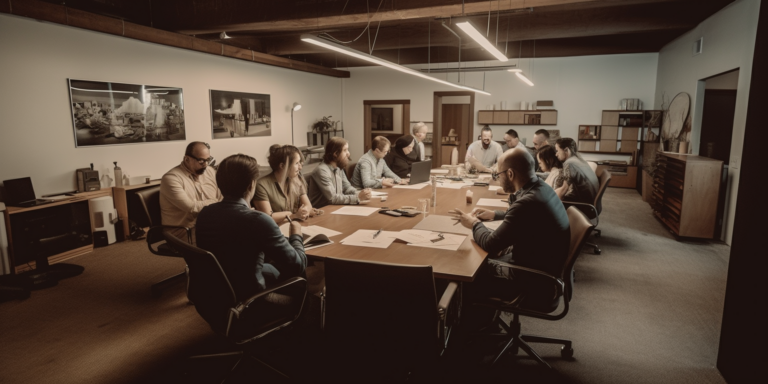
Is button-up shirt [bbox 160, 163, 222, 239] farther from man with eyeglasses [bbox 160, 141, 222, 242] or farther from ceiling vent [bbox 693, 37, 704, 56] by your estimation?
ceiling vent [bbox 693, 37, 704, 56]

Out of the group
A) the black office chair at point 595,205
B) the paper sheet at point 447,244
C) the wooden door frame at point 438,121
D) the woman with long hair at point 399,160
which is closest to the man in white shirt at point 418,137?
the woman with long hair at point 399,160

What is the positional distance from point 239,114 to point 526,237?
6640 millimetres

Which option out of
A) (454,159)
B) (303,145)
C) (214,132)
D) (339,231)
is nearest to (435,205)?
(339,231)

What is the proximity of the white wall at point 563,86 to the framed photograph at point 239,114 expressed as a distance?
3.60m

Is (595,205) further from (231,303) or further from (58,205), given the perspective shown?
(58,205)

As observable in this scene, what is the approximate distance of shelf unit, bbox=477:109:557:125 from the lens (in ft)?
31.7

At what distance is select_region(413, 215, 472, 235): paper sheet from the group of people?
10 centimetres

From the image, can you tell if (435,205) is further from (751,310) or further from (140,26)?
(140,26)

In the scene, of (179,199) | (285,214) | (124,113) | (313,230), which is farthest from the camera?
(124,113)

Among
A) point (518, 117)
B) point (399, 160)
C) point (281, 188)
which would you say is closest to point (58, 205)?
point (281, 188)

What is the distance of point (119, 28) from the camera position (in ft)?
17.2

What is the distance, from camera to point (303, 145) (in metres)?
9.88

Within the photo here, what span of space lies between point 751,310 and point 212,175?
4164 mm

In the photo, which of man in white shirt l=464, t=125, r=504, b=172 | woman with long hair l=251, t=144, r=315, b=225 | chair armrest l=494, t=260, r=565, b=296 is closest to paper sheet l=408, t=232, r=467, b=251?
chair armrest l=494, t=260, r=565, b=296
